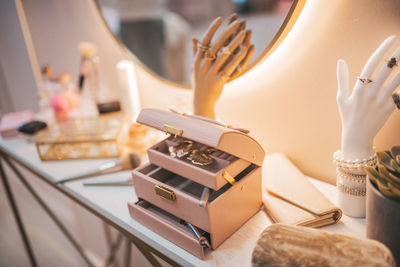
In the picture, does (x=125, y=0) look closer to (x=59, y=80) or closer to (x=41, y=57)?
(x=59, y=80)

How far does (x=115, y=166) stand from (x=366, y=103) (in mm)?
569

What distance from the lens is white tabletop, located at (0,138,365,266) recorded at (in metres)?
0.53

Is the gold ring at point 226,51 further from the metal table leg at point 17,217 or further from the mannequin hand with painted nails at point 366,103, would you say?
the metal table leg at point 17,217

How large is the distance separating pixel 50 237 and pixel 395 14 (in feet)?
5.76

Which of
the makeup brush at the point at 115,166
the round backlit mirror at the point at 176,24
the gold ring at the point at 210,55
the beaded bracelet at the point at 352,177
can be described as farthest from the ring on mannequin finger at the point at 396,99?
the makeup brush at the point at 115,166

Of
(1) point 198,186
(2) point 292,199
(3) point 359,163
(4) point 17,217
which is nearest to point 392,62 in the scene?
(3) point 359,163

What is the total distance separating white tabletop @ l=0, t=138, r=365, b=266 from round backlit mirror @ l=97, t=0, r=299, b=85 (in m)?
0.32

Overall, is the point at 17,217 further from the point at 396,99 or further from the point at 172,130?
the point at 396,99

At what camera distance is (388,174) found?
435 mm

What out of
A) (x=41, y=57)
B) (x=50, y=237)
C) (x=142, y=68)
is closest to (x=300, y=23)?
(x=142, y=68)

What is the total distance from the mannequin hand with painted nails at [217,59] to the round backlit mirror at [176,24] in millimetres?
27

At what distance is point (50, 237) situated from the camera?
168 cm

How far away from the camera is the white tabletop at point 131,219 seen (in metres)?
0.53

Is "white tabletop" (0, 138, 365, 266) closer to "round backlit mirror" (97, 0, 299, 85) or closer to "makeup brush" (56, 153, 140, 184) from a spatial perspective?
"makeup brush" (56, 153, 140, 184)
